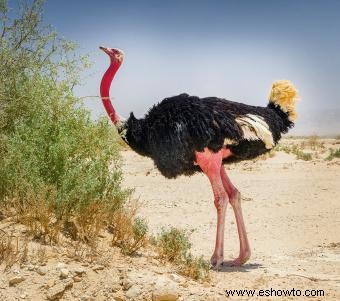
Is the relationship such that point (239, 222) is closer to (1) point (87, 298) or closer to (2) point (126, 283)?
(2) point (126, 283)

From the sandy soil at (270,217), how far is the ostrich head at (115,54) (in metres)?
2.49

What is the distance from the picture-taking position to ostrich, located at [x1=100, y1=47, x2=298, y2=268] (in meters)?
6.91

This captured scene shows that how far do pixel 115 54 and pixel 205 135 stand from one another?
6.18 feet

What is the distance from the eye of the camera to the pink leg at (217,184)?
7.14m

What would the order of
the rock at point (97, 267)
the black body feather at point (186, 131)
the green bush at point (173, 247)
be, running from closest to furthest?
1. the rock at point (97, 267)
2. the green bush at point (173, 247)
3. the black body feather at point (186, 131)

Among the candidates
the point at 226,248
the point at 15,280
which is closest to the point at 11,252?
the point at 15,280

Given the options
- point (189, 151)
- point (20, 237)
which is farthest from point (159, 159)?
point (20, 237)

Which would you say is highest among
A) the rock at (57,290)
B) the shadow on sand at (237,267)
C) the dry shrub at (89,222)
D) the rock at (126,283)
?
the dry shrub at (89,222)

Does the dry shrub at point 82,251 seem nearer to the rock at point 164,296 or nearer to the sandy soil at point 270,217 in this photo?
the rock at point 164,296

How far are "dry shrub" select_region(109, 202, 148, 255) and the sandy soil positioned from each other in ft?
3.23

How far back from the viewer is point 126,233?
245 inches

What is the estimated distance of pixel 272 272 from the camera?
22.7 ft

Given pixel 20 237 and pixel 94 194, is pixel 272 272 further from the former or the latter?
pixel 20 237

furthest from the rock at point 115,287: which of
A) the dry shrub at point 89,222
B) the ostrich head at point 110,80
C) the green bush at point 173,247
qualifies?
the ostrich head at point 110,80
